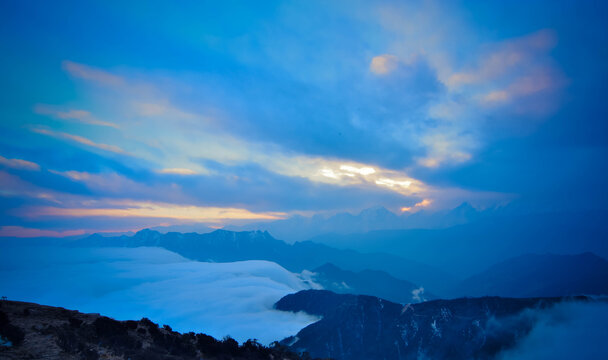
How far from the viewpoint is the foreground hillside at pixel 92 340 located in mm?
18828

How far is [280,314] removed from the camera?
173750mm

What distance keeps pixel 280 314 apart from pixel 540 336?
432 ft

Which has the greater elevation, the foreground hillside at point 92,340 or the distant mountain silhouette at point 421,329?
the foreground hillside at point 92,340

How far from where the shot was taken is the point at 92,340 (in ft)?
72.4

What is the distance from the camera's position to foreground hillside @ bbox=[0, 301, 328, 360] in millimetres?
18828

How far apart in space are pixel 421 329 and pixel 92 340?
108m

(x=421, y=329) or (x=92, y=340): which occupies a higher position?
(x=92, y=340)

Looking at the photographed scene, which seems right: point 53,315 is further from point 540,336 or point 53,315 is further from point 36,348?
point 540,336

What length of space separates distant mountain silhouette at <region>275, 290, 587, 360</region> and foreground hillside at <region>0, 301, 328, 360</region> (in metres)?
87.4

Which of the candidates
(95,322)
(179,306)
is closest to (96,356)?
(95,322)

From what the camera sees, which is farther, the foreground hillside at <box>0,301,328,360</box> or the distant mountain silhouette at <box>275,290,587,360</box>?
the distant mountain silhouette at <box>275,290,587,360</box>

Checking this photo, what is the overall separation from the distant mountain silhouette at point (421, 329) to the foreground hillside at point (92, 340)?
87.4 m

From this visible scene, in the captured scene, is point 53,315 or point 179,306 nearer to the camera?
point 53,315

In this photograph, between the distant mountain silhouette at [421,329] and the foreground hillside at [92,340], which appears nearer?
the foreground hillside at [92,340]
